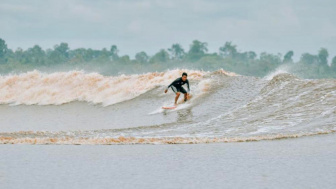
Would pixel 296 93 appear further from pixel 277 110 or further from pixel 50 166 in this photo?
pixel 50 166

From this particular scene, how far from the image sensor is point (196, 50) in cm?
16962

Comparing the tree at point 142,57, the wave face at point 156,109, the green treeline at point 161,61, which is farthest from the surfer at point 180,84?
the tree at point 142,57

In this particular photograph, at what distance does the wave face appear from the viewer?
57.0 feet

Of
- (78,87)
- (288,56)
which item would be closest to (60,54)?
(288,56)

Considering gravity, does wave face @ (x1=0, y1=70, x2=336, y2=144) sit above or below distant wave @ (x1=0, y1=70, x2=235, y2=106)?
below

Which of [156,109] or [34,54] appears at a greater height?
[34,54]

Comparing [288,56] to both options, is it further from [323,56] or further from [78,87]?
[78,87]

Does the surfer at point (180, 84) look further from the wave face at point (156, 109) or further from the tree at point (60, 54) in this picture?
the tree at point (60, 54)

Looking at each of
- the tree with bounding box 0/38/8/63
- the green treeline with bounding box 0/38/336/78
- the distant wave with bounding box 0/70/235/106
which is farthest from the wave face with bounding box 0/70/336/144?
the tree with bounding box 0/38/8/63

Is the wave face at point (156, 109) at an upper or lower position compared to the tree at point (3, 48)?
lower

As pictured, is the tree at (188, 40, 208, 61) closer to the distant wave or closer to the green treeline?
the green treeline

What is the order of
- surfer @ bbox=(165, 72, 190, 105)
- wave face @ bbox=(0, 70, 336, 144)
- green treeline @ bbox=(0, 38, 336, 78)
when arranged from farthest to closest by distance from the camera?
green treeline @ bbox=(0, 38, 336, 78) → surfer @ bbox=(165, 72, 190, 105) → wave face @ bbox=(0, 70, 336, 144)

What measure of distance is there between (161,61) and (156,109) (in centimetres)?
13835

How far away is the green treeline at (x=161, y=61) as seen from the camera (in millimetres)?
143500
